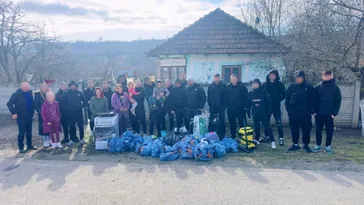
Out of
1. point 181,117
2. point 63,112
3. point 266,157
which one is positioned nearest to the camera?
point 266,157

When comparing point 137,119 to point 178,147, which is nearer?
point 178,147

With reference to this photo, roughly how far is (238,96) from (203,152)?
207 cm

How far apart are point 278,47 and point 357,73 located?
5263 millimetres

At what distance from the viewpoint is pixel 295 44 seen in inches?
407

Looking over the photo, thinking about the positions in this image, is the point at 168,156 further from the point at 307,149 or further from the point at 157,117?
the point at 307,149

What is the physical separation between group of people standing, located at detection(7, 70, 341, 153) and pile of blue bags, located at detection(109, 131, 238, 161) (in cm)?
95

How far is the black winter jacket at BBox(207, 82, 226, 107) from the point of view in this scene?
23.7 feet

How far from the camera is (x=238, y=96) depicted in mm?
6891

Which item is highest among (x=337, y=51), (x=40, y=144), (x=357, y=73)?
(x=337, y=51)

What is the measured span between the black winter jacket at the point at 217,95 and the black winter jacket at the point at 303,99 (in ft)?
6.21

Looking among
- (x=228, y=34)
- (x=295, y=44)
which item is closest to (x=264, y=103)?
(x=295, y=44)

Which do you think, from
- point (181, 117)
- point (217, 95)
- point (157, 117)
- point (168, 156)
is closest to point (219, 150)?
point (168, 156)

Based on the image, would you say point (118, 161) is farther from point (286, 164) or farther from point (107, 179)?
point (286, 164)

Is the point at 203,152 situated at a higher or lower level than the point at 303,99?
lower
